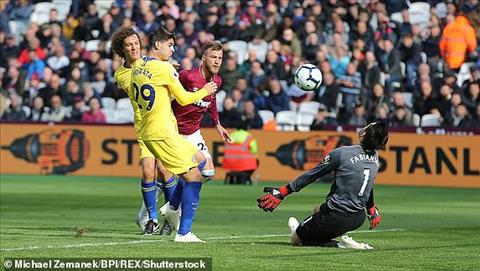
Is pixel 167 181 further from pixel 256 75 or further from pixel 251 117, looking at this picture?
pixel 256 75

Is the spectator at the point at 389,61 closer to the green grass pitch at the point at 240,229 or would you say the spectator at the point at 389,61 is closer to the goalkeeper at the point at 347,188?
the green grass pitch at the point at 240,229

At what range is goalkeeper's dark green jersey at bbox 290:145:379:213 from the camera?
13344 millimetres

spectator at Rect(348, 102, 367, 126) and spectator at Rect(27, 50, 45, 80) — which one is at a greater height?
spectator at Rect(27, 50, 45, 80)

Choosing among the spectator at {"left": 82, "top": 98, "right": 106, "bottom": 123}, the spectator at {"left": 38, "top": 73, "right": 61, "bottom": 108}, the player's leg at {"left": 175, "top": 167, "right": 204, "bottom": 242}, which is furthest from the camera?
the spectator at {"left": 38, "top": 73, "right": 61, "bottom": 108}

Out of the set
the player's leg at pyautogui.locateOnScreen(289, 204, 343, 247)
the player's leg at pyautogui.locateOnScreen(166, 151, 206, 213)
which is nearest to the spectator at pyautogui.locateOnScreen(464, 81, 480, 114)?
the player's leg at pyautogui.locateOnScreen(166, 151, 206, 213)

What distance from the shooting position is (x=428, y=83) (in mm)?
28656

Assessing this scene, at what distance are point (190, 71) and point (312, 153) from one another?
12849 millimetres

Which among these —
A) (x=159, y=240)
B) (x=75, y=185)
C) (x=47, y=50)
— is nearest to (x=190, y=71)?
(x=159, y=240)

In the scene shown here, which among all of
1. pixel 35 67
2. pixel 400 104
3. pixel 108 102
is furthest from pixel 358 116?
pixel 35 67

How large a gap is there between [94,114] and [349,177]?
18685 millimetres

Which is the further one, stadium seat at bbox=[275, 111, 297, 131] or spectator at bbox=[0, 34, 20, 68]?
spectator at bbox=[0, 34, 20, 68]

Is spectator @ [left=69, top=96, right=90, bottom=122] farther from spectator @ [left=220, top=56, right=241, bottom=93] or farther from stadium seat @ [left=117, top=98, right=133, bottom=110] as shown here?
spectator @ [left=220, top=56, right=241, bottom=93]

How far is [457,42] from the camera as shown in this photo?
2959cm

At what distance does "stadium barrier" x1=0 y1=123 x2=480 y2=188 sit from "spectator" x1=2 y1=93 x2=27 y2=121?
4.28 ft
